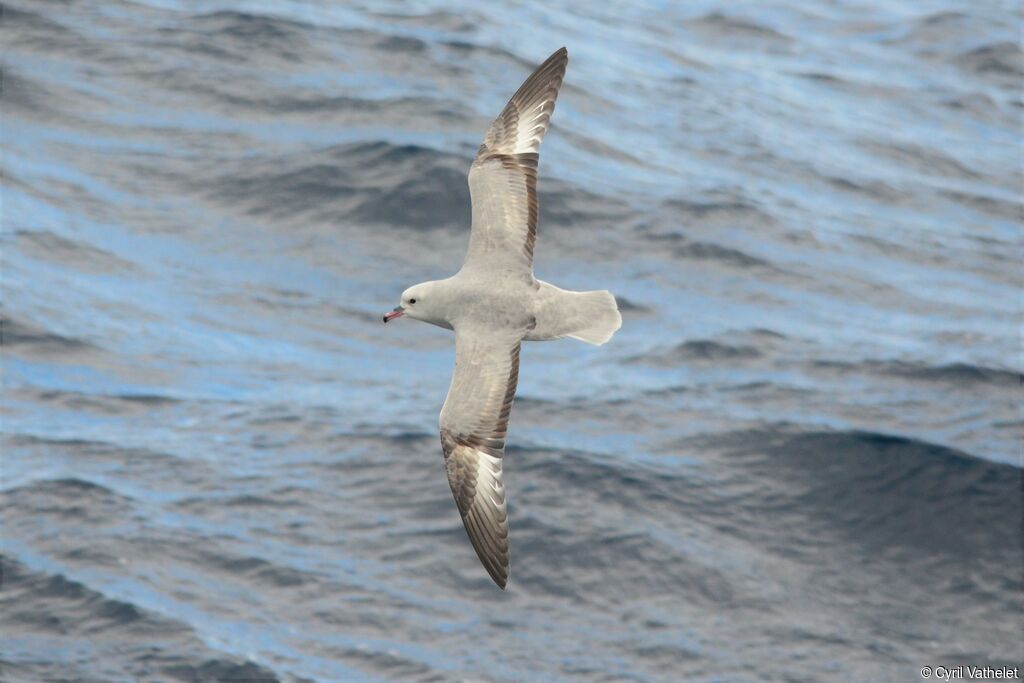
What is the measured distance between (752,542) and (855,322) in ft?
18.9

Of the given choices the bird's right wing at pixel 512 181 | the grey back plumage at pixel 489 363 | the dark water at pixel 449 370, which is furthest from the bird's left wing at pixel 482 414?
the dark water at pixel 449 370

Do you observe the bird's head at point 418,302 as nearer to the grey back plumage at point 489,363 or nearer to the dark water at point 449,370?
the grey back plumage at point 489,363

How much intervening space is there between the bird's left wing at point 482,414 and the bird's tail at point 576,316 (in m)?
0.21

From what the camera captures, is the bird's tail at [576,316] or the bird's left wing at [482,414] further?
the bird's tail at [576,316]

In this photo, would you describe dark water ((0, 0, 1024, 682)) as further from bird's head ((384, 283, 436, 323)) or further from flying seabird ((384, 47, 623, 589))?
bird's head ((384, 283, 436, 323))

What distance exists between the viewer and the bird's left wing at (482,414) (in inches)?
353

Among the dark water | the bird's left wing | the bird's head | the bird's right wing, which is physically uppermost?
the bird's right wing

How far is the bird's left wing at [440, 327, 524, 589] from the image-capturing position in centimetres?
896

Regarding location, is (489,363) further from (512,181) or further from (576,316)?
(512,181)

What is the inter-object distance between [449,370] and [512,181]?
307 inches

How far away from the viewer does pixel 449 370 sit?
17344mm

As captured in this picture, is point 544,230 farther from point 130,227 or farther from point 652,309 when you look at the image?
point 130,227

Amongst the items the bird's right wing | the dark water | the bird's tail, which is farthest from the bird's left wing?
the dark water

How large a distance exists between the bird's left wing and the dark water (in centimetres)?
401
